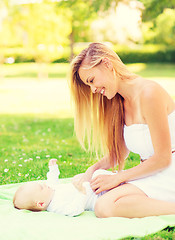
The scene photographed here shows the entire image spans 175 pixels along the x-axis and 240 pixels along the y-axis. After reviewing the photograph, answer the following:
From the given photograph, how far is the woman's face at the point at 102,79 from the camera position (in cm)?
317

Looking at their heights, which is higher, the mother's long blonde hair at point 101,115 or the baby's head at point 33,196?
the mother's long blonde hair at point 101,115

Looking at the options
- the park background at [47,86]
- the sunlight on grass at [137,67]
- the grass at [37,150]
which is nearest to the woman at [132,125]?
the park background at [47,86]

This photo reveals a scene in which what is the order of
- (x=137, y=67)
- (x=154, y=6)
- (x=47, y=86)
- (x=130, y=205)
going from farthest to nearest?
1. (x=137, y=67)
2. (x=47, y=86)
3. (x=154, y=6)
4. (x=130, y=205)

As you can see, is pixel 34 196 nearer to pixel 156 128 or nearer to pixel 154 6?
pixel 156 128

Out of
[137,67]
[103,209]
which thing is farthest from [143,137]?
[137,67]

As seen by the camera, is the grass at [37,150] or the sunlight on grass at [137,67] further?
the sunlight on grass at [137,67]

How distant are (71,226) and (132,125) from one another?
3.00ft

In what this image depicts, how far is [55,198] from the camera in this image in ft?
10.7

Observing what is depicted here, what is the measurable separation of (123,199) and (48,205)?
625mm

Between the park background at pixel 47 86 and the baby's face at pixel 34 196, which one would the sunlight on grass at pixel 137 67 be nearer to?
the park background at pixel 47 86

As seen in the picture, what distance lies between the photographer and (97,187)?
3.26 m

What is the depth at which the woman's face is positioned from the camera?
3168 millimetres

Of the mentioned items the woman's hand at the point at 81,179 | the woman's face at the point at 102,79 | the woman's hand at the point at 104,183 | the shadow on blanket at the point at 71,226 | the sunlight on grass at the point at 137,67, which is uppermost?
the woman's face at the point at 102,79

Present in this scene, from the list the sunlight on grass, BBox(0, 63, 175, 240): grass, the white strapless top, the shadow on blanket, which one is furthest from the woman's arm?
the sunlight on grass
